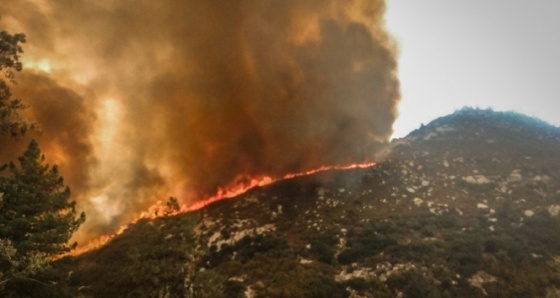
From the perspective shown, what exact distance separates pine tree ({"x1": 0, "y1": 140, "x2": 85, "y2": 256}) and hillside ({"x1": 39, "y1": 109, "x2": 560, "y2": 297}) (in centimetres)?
294

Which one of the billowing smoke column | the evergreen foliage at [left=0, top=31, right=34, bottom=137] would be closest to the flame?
the billowing smoke column

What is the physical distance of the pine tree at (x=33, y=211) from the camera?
56.9 ft

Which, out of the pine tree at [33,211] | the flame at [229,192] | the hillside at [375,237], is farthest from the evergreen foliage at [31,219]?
the flame at [229,192]

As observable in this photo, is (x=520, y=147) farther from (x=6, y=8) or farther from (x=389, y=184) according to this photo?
(x=6, y=8)

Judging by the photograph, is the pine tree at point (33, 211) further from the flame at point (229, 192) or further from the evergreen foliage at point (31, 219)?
the flame at point (229, 192)

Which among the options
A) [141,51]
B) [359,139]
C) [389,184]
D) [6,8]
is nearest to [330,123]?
[359,139]

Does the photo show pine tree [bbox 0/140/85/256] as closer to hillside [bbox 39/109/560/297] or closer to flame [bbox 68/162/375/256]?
hillside [bbox 39/109/560/297]

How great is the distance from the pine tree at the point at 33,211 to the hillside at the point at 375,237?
294 cm

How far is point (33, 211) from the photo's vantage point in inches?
734

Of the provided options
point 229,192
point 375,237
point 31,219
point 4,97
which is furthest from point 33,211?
point 229,192

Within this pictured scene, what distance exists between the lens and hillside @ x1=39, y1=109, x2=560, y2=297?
22062 mm

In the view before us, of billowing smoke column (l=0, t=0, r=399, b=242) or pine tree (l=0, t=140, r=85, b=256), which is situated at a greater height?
billowing smoke column (l=0, t=0, r=399, b=242)

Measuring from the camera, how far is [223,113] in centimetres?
4331

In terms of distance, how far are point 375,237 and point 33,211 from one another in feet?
72.4
